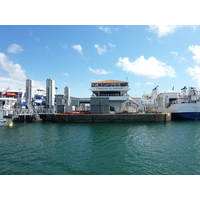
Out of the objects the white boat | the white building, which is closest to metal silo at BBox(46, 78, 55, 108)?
the white building

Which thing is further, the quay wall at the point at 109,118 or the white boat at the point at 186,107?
the white boat at the point at 186,107

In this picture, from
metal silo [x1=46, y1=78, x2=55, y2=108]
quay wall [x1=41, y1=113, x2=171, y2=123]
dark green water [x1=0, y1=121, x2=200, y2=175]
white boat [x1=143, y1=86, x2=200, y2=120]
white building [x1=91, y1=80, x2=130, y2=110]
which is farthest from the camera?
white building [x1=91, y1=80, x2=130, y2=110]

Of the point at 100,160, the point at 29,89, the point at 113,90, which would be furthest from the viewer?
the point at 113,90

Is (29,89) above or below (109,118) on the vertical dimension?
above

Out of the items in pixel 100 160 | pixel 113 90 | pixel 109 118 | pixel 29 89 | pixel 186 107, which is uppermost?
pixel 113 90

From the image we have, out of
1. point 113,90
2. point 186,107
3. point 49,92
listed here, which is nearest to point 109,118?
point 113,90

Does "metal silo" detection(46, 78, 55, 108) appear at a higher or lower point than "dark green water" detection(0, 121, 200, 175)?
higher

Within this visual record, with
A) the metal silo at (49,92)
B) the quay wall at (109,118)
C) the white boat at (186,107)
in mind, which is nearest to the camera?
the quay wall at (109,118)

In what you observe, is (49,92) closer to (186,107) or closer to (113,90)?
(113,90)

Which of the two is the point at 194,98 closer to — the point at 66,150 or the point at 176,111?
the point at 176,111

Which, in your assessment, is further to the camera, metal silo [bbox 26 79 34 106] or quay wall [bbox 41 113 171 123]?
metal silo [bbox 26 79 34 106]

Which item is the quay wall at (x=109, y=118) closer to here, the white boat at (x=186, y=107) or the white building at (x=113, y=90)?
the white boat at (x=186, y=107)

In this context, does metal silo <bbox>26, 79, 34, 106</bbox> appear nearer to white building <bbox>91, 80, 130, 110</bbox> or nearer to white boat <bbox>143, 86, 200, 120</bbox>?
white building <bbox>91, 80, 130, 110</bbox>

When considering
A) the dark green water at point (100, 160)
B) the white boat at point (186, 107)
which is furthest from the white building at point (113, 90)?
the dark green water at point (100, 160)
